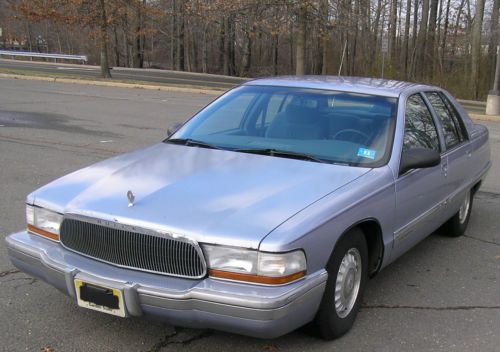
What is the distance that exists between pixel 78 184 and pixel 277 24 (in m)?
20.1

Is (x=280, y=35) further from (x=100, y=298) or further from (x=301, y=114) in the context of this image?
(x=100, y=298)

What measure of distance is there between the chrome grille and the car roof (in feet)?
6.89

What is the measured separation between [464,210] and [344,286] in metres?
2.69

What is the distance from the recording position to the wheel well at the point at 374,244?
11.7ft

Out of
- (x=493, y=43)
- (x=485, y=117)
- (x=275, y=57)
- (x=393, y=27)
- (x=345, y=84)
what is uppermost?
(x=393, y=27)

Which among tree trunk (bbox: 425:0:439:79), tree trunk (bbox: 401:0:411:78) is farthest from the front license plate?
tree trunk (bbox: 401:0:411:78)

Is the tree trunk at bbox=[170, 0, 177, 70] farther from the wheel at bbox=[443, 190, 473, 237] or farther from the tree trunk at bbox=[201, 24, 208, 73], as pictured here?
the wheel at bbox=[443, 190, 473, 237]

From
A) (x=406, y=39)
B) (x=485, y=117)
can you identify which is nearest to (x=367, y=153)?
(x=485, y=117)

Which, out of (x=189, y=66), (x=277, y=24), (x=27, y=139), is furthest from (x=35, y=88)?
(x=189, y=66)

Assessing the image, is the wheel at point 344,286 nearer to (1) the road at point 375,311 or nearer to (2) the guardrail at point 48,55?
(1) the road at point 375,311

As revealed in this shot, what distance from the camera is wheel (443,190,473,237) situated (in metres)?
5.36

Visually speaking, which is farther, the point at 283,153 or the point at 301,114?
the point at 301,114

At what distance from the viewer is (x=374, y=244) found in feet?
12.0

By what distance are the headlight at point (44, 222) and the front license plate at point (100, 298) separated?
1.46 ft
